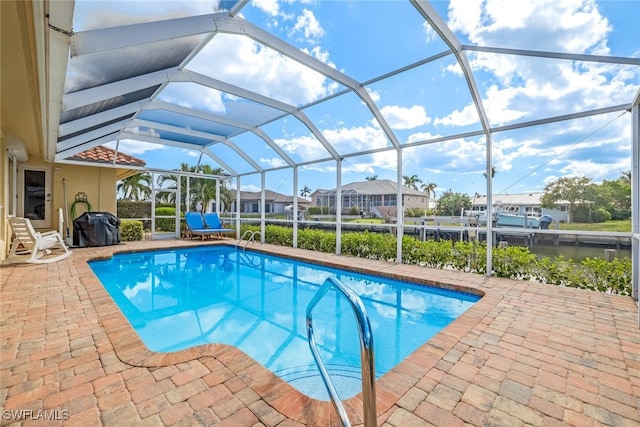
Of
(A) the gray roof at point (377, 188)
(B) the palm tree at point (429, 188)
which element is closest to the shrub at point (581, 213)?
(B) the palm tree at point (429, 188)

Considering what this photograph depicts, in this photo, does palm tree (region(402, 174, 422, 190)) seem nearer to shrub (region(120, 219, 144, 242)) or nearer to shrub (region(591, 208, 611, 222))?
shrub (region(591, 208, 611, 222))

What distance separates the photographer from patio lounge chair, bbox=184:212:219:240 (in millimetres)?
12258

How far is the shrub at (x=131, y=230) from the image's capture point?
11820 millimetres

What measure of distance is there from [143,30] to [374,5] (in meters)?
3.15

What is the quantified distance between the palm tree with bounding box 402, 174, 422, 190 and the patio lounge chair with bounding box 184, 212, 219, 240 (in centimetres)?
789

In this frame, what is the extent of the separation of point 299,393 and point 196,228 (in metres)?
11.5

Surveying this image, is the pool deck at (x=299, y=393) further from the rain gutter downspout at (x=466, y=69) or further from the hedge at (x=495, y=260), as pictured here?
the rain gutter downspout at (x=466, y=69)

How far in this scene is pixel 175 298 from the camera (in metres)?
5.88

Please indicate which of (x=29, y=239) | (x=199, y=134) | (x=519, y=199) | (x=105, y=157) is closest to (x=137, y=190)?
(x=105, y=157)

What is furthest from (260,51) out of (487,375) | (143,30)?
(487,375)

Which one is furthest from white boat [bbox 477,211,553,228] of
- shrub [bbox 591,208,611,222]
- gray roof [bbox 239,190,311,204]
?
gray roof [bbox 239,190,311,204]

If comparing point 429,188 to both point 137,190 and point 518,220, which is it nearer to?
point 518,220

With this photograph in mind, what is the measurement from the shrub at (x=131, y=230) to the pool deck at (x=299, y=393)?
27.9ft

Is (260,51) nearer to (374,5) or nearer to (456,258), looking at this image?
(374,5)
